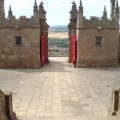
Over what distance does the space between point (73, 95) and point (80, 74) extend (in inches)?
232

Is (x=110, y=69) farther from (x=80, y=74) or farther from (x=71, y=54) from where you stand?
(x=71, y=54)

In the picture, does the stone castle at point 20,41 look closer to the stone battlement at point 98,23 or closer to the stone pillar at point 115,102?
the stone battlement at point 98,23

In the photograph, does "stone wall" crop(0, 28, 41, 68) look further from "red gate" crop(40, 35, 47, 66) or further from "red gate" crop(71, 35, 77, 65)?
"red gate" crop(71, 35, 77, 65)

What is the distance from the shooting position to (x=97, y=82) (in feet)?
55.8

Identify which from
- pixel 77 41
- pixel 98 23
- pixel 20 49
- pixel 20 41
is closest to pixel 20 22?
pixel 20 41

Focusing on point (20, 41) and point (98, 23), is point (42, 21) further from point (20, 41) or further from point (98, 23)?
point (98, 23)

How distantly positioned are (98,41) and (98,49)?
0.70 m

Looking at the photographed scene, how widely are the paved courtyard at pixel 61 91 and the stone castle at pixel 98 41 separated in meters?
1.18

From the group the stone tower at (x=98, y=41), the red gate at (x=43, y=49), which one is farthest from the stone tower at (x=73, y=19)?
the red gate at (x=43, y=49)

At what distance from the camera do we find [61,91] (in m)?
15.0

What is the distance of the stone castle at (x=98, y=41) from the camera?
22.4 metres

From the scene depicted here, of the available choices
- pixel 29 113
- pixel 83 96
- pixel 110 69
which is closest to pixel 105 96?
pixel 83 96

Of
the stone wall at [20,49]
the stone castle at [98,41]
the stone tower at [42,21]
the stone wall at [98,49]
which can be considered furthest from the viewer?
the stone tower at [42,21]

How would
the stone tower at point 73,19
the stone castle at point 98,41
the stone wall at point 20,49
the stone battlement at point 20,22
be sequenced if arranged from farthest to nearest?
the stone tower at point 73,19, the stone castle at point 98,41, the stone wall at point 20,49, the stone battlement at point 20,22
